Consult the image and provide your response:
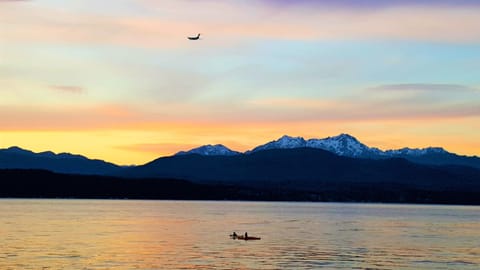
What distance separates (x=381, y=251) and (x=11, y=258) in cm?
3611

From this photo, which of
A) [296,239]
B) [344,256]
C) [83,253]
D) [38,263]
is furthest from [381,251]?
[38,263]

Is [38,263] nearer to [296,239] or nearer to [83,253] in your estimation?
[83,253]

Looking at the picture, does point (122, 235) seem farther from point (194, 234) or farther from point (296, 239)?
point (296, 239)

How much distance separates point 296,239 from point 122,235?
833 inches

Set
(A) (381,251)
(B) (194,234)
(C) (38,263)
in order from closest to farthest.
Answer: (C) (38,263)
(A) (381,251)
(B) (194,234)

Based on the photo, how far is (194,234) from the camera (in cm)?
10612

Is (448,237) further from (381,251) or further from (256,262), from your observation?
(256,262)

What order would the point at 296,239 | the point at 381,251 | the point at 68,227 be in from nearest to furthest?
1. the point at 381,251
2. the point at 296,239
3. the point at 68,227

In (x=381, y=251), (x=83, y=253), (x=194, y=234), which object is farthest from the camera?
(x=194, y=234)

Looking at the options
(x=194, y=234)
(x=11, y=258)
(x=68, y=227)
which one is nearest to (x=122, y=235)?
(x=194, y=234)

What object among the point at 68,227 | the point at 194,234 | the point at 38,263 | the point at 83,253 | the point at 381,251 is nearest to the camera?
the point at 38,263

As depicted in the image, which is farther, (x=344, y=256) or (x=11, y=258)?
(x=344, y=256)

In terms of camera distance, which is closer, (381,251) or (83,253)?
(83,253)

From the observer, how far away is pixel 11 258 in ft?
228
